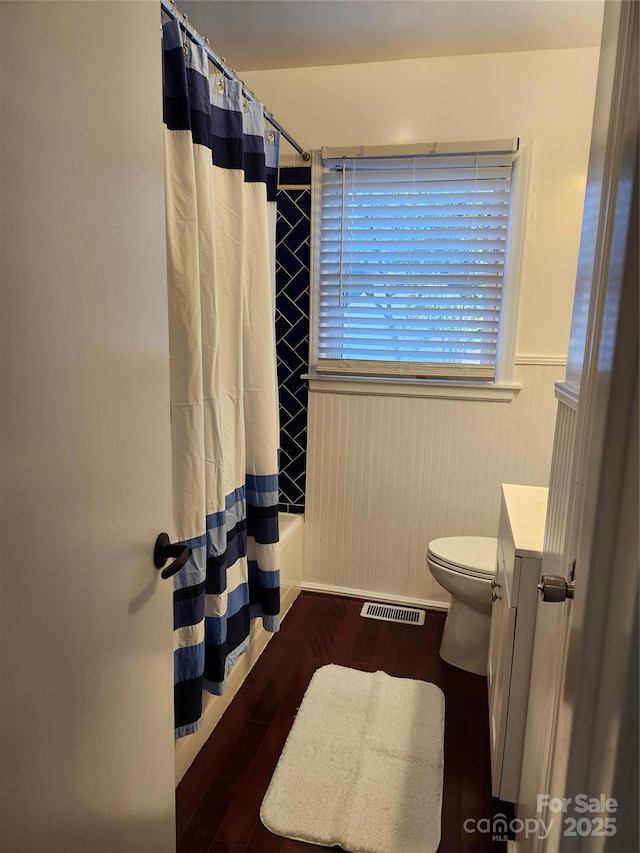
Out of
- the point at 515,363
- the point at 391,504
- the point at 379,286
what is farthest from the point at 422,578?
the point at 379,286

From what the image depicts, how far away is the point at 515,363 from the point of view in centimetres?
263

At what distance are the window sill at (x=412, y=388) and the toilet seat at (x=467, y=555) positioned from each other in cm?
66

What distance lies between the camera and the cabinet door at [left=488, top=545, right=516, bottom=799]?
1.52m

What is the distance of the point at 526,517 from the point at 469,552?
70cm

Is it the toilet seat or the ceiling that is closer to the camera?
the ceiling

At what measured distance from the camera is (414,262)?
8.75 ft

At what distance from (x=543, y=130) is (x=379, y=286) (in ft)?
3.10

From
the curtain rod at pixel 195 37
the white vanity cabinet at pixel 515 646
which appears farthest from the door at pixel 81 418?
the white vanity cabinet at pixel 515 646

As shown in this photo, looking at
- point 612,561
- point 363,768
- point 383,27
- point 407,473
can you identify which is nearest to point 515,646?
point 363,768

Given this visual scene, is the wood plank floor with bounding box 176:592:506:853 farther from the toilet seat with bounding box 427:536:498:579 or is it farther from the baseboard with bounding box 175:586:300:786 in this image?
the toilet seat with bounding box 427:536:498:579

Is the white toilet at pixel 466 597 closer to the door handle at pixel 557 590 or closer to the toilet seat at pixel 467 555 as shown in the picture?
the toilet seat at pixel 467 555

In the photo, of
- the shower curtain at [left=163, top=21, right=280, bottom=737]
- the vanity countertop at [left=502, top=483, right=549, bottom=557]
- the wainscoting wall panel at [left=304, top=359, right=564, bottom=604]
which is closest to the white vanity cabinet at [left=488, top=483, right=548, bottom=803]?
the vanity countertop at [left=502, top=483, right=549, bottom=557]

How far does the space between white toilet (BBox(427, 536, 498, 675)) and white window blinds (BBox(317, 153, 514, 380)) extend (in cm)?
82

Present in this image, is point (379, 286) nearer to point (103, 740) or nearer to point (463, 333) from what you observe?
point (463, 333)
